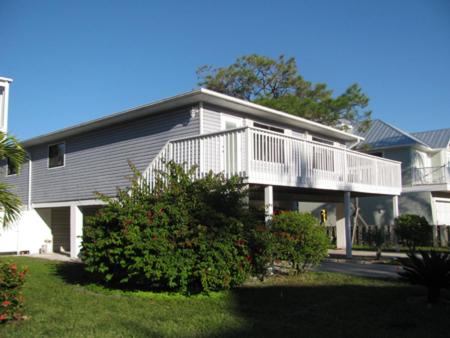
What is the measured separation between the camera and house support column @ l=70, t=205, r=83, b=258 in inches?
687

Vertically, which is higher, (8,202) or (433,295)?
(8,202)

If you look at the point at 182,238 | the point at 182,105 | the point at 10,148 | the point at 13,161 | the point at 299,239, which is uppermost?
the point at 182,105

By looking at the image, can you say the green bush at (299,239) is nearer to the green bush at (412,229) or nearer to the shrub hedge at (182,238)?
the shrub hedge at (182,238)

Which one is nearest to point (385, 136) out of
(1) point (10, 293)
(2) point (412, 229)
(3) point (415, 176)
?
(3) point (415, 176)

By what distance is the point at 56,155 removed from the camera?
19484mm

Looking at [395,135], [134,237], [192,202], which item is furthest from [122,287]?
[395,135]

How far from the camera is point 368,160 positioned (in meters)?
17.4

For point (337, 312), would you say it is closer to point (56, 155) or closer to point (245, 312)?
point (245, 312)

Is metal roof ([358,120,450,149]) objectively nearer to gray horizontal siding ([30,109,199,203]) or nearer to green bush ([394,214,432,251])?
green bush ([394,214,432,251])

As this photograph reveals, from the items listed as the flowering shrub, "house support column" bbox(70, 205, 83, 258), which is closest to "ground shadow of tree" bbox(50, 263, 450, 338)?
the flowering shrub

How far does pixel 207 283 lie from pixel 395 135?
24.1 m

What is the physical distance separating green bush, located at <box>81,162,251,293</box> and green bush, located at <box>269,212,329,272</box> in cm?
139

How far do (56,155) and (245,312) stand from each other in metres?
14.2

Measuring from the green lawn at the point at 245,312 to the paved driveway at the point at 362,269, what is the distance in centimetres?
143
